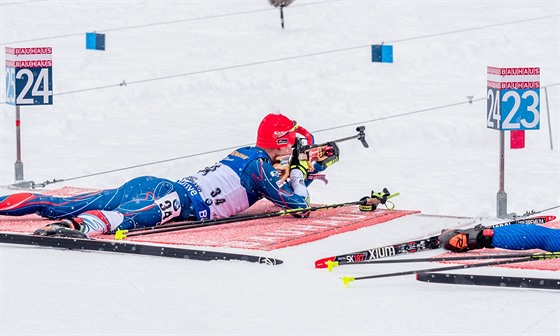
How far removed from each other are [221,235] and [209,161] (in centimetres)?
448

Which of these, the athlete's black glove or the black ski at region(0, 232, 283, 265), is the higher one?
the athlete's black glove

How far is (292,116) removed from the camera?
14.2 metres

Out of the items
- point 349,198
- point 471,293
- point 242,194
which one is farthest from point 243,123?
point 471,293

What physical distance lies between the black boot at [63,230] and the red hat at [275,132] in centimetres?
145

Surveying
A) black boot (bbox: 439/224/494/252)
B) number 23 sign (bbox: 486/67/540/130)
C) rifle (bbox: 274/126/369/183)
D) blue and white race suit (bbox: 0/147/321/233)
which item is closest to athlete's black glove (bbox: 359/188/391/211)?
rifle (bbox: 274/126/369/183)

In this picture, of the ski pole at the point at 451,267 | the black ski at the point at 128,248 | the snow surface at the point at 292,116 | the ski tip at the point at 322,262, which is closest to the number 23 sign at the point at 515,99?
the snow surface at the point at 292,116

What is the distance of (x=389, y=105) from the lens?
1473 cm

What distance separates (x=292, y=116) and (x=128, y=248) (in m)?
6.95

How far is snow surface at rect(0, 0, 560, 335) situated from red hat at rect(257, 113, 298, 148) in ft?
1.44

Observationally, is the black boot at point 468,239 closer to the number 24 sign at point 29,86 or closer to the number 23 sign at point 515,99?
the number 23 sign at point 515,99

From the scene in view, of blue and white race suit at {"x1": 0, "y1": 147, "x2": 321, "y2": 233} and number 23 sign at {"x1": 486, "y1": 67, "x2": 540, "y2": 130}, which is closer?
blue and white race suit at {"x1": 0, "y1": 147, "x2": 321, "y2": 233}

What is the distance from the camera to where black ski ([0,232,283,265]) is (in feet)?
23.6

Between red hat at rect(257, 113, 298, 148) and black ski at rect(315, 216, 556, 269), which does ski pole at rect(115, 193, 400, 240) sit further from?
black ski at rect(315, 216, 556, 269)

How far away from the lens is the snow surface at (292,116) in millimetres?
6086
